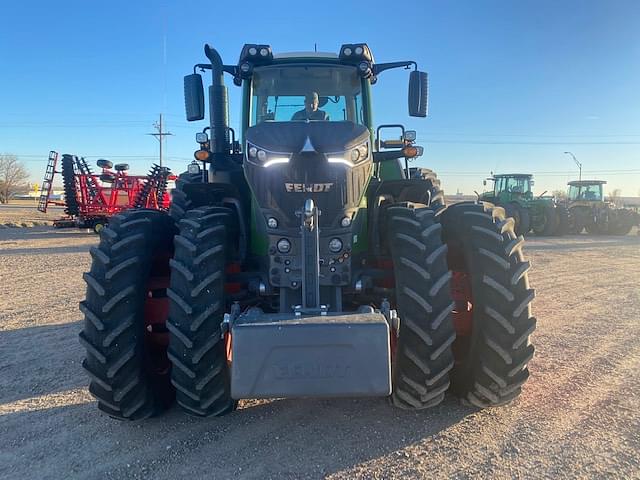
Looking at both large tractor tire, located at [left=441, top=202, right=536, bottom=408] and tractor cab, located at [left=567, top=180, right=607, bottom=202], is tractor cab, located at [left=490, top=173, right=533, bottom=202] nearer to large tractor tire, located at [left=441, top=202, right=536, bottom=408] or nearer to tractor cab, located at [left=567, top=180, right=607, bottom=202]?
tractor cab, located at [left=567, top=180, right=607, bottom=202]

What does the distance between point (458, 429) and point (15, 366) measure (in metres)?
4.19

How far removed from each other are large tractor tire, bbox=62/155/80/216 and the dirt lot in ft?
50.0

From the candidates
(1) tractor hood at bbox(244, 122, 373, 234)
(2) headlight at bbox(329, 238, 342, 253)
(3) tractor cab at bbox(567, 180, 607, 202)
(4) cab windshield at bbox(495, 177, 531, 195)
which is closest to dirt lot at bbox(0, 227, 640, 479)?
(2) headlight at bbox(329, 238, 342, 253)

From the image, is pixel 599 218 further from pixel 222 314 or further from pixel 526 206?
pixel 222 314

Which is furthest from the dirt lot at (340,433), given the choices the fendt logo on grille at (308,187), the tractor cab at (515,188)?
the tractor cab at (515,188)

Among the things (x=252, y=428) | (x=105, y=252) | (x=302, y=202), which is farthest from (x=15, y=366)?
(x=302, y=202)

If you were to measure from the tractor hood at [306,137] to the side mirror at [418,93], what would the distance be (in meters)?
1.39

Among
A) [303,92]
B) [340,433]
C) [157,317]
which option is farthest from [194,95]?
[340,433]

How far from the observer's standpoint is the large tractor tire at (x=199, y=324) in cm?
291

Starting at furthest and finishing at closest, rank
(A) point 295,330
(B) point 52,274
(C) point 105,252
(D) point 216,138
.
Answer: (B) point 52,274, (D) point 216,138, (C) point 105,252, (A) point 295,330

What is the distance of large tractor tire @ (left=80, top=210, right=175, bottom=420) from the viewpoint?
303cm

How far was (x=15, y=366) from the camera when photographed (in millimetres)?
4512

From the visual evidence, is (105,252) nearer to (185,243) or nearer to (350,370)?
(185,243)

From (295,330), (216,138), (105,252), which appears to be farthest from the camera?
(216,138)
